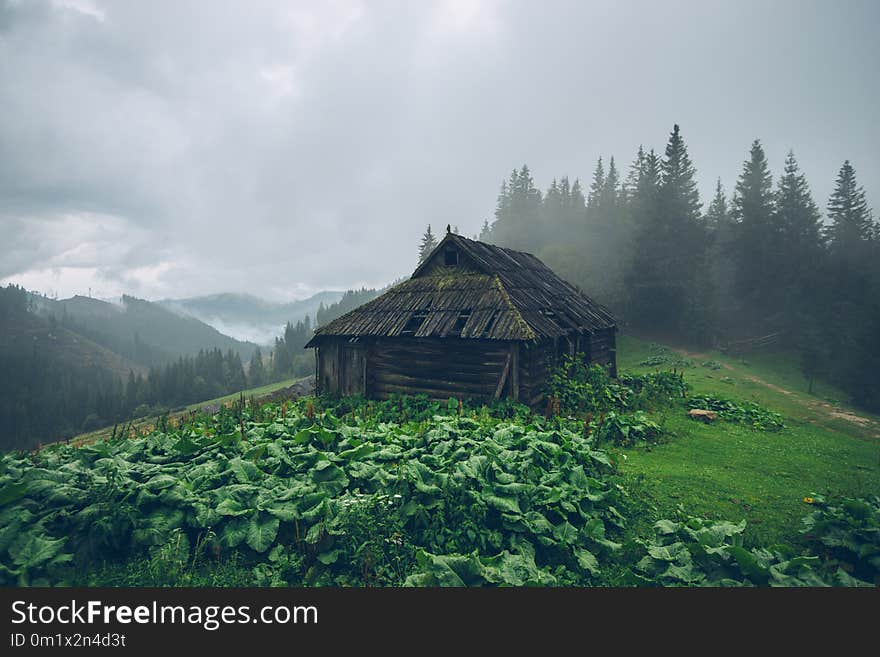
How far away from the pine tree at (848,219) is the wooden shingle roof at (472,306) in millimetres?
50301

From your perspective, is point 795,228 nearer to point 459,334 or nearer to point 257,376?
point 459,334

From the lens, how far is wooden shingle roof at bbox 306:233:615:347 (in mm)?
15523

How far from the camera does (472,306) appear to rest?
54.5ft

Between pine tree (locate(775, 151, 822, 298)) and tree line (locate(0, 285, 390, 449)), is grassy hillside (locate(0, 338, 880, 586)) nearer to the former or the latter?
pine tree (locate(775, 151, 822, 298))

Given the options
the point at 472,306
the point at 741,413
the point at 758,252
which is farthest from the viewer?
the point at 758,252

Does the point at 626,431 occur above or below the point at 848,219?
below

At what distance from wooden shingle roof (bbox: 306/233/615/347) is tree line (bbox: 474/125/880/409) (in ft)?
81.8

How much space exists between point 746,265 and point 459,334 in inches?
2009

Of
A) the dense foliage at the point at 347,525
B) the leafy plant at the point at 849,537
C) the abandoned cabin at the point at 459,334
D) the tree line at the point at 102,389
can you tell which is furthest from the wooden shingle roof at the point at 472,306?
the tree line at the point at 102,389

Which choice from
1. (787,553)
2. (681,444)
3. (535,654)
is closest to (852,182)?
(681,444)

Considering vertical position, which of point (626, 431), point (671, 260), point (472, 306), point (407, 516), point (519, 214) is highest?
point (519, 214)

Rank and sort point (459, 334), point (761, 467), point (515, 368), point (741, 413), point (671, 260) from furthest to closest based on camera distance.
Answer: point (671, 260) → point (741, 413) → point (459, 334) → point (515, 368) → point (761, 467)

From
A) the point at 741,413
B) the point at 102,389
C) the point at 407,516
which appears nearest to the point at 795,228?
the point at 741,413

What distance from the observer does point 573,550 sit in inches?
225
